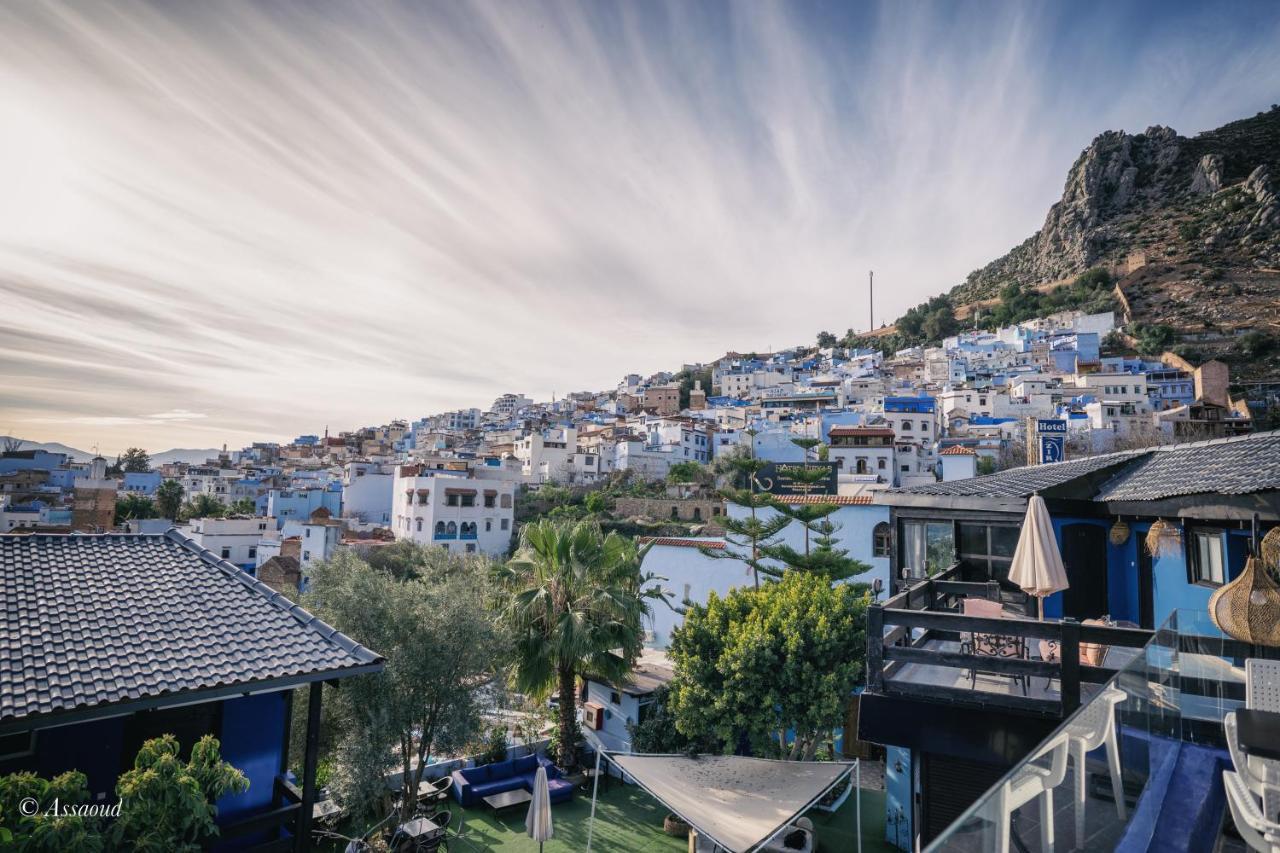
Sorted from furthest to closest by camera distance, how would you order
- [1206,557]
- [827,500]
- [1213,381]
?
[1213,381] → [827,500] → [1206,557]

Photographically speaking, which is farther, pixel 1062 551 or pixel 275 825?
pixel 1062 551

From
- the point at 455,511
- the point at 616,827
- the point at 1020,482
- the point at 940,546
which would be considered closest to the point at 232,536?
the point at 455,511

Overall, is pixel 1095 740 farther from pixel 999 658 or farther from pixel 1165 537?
pixel 1165 537

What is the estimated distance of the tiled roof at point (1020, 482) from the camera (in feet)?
26.9

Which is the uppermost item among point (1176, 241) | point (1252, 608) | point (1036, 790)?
point (1176, 241)

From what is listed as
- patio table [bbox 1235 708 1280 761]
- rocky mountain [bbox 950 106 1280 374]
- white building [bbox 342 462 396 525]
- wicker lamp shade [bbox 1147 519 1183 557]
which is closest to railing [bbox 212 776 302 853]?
patio table [bbox 1235 708 1280 761]

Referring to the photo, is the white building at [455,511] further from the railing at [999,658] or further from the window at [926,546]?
the railing at [999,658]

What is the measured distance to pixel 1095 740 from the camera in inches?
128

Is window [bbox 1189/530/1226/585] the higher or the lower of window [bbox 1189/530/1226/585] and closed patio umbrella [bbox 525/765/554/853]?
the higher

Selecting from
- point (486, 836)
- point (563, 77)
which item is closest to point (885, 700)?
point (486, 836)

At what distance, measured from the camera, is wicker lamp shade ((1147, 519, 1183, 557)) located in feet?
24.1

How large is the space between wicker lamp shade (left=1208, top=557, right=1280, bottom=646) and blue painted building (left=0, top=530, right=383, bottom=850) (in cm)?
761

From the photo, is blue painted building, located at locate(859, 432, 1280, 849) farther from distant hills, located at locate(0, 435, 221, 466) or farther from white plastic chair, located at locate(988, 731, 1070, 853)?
distant hills, located at locate(0, 435, 221, 466)

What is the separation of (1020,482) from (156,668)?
34.2ft
